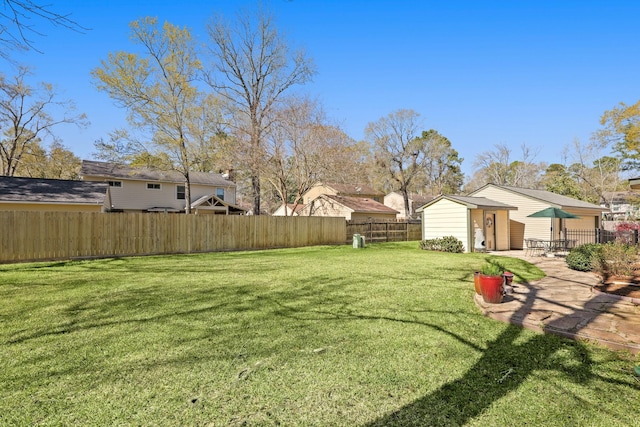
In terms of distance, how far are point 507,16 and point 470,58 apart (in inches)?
117

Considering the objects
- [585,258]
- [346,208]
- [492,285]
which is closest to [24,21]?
[492,285]

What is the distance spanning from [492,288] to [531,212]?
14015mm

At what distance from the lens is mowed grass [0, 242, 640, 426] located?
7.70ft

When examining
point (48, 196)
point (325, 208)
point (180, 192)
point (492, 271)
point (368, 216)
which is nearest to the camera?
point (492, 271)

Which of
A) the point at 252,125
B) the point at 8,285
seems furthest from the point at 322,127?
the point at 8,285

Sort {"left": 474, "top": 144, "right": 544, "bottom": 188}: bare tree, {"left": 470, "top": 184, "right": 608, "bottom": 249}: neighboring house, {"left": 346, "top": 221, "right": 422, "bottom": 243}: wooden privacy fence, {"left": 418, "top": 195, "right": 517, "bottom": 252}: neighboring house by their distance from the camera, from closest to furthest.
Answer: {"left": 418, "top": 195, "right": 517, "bottom": 252}: neighboring house
{"left": 470, "top": 184, "right": 608, "bottom": 249}: neighboring house
{"left": 346, "top": 221, "right": 422, "bottom": 243}: wooden privacy fence
{"left": 474, "top": 144, "right": 544, "bottom": 188}: bare tree

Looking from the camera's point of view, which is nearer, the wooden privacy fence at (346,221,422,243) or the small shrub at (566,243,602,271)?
the small shrub at (566,243,602,271)

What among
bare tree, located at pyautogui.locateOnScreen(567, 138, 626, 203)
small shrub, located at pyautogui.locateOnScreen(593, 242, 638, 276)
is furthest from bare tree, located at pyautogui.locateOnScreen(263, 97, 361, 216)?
bare tree, located at pyautogui.locateOnScreen(567, 138, 626, 203)

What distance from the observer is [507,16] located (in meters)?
11.0

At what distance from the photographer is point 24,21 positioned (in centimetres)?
323

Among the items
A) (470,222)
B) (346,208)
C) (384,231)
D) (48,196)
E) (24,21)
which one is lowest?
(384,231)

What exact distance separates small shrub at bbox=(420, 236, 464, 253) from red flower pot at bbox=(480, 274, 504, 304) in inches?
403

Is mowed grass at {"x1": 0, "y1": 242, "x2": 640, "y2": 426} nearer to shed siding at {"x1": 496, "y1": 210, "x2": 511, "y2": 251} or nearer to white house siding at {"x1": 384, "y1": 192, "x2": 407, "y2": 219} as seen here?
shed siding at {"x1": 496, "y1": 210, "x2": 511, "y2": 251}

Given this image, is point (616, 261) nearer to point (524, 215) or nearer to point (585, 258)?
point (585, 258)
